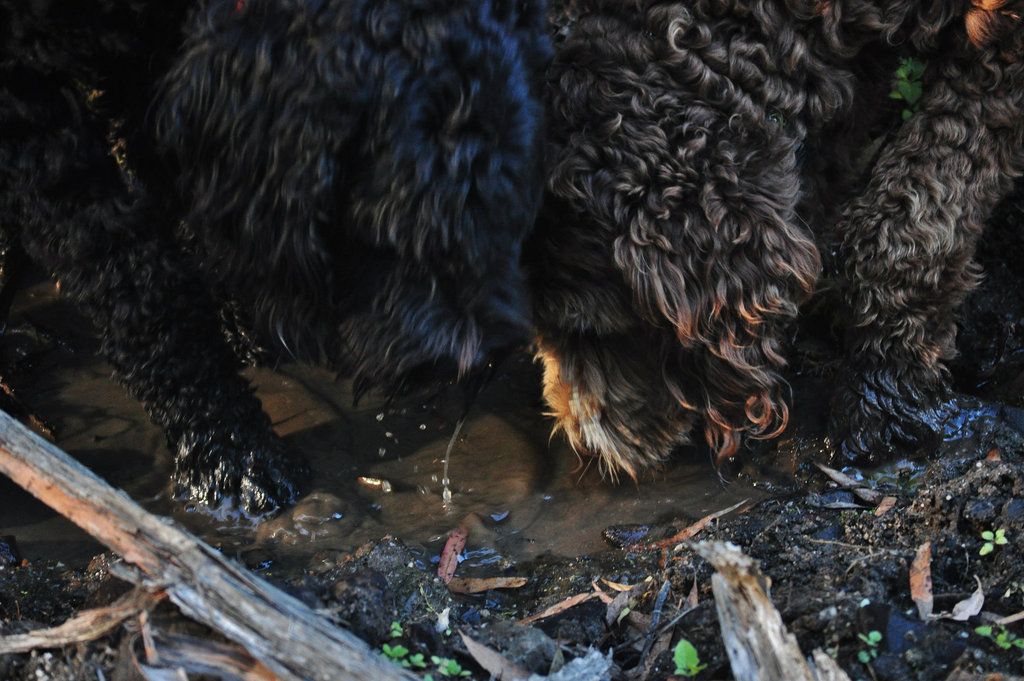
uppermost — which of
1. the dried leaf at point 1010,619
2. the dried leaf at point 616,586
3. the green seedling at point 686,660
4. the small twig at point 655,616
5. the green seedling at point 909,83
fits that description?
the green seedling at point 909,83

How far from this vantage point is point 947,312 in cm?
317

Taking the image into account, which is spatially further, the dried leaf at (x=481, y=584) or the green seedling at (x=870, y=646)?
the dried leaf at (x=481, y=584)

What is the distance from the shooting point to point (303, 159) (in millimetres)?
2195

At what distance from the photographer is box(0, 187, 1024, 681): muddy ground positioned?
2.08 meters

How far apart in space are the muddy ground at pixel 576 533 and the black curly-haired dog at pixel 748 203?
22 centimetres

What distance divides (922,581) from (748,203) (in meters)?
1.14

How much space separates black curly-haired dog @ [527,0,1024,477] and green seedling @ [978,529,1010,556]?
2.60 ft

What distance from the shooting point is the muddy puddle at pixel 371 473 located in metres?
3.02

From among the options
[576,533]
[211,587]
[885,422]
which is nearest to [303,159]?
[211,587]

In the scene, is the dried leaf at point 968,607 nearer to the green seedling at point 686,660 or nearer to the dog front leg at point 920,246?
the green seedling at point 686,660

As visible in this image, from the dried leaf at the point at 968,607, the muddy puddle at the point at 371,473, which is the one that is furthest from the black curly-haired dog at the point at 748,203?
the dried leaf at the point at 968,607

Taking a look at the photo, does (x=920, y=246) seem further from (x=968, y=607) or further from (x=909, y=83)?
(x=968, y=607)

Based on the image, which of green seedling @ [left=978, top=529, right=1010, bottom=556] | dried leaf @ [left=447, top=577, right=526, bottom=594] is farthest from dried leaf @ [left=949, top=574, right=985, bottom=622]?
dried leaf @ [left=447, top=577, right=526, bottom=594]

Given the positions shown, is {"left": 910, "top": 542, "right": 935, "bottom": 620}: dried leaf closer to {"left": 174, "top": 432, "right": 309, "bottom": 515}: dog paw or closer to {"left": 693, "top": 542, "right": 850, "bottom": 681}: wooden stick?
{"left": 693, "top": 542, "right": 850, "bottom": 681}: wooden stick
